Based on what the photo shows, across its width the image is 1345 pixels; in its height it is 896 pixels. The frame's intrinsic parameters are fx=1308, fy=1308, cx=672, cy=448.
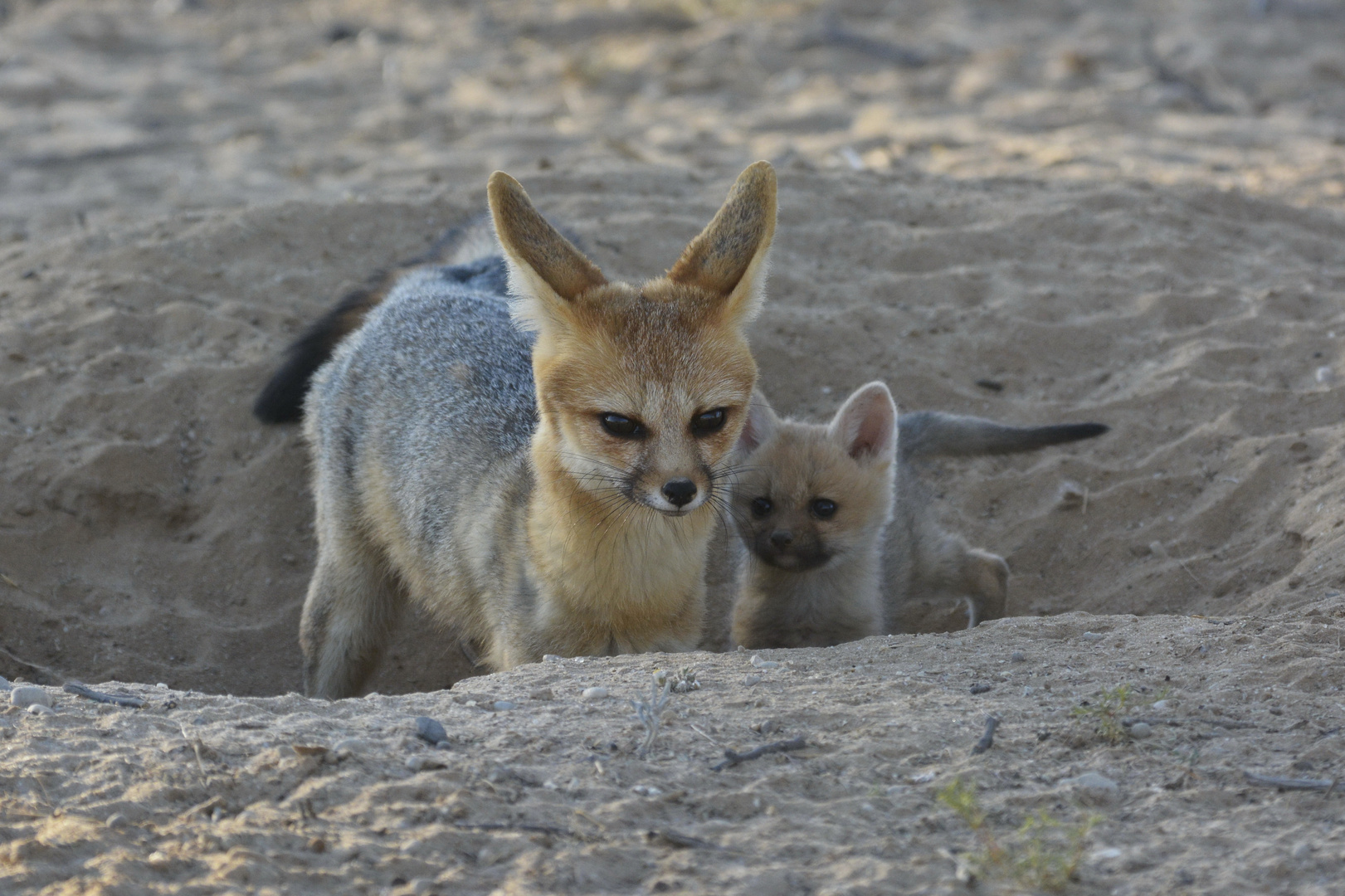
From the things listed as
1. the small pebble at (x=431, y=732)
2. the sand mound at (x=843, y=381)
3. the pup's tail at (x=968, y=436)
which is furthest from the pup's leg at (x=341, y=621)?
the pup's tail at (x=968, y=436)

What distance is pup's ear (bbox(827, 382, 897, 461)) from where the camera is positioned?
471cm

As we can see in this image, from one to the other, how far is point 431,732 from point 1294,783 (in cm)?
187

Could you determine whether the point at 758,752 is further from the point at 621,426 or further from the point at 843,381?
the point at 843,381

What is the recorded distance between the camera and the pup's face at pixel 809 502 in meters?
4.64

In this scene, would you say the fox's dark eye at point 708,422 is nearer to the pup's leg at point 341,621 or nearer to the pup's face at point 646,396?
the pup's face at point 646,396

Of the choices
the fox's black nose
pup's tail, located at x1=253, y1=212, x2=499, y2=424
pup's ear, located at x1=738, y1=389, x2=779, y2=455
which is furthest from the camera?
pup's tail, located at x1=253, y1=212, x2=499, y2=424

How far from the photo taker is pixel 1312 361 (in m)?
5.84

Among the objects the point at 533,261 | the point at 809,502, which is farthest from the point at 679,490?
the point at 809,502

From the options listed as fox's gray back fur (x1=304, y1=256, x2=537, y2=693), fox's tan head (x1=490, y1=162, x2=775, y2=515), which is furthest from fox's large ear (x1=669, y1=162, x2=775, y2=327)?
fox's gray back fur (x1=304, y1=256, x2=537, y2=693)

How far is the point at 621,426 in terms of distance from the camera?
3715mm

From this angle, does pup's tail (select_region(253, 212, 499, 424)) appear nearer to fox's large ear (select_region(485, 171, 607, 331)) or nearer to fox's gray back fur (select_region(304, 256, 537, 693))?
fox's gray back fur (select_region(304, 256, 537, 693))

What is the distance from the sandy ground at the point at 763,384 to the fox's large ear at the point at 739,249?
112cm

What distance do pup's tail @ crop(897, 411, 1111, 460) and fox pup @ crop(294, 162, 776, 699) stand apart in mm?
1268

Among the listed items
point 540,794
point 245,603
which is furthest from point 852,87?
point 540,794
